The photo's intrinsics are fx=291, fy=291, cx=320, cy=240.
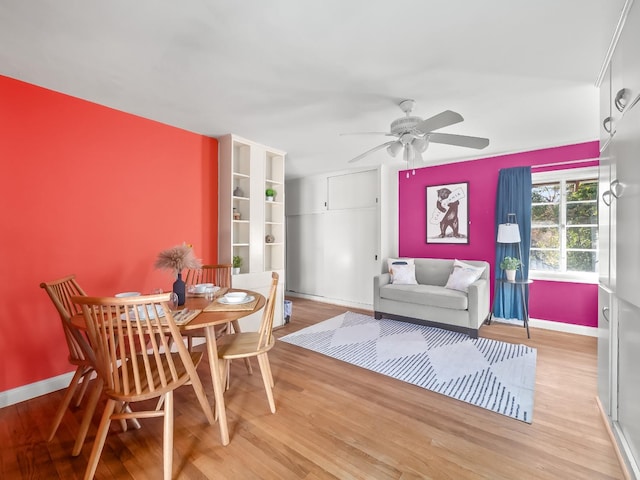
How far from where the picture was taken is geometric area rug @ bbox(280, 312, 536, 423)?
90.6 inches

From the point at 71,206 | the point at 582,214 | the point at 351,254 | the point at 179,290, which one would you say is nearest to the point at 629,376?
the point at 179,290

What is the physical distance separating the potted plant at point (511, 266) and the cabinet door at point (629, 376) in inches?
85.9

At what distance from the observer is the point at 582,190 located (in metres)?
3.75

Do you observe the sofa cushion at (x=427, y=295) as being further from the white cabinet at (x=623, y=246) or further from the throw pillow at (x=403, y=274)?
the white cabinet at (x=623, y=246)

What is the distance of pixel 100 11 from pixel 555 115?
371 cm

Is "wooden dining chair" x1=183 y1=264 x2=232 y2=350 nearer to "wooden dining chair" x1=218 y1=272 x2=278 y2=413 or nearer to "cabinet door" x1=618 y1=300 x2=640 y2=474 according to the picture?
"wooden dining chair" x1=218 y1=272 x2=278 y2=413

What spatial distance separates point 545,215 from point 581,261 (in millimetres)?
712

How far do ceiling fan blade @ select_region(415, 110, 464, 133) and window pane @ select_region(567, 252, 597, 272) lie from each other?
304cm

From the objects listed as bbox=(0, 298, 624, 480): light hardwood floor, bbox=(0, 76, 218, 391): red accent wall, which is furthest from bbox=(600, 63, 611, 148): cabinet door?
bbox=(0, 76, 218, 391): red accent wall

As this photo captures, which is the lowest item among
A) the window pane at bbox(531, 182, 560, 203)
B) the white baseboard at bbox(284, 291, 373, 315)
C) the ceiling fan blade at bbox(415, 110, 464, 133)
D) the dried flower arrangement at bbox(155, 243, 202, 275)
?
the white baseboard at bbox(284, 291, 373, 315)

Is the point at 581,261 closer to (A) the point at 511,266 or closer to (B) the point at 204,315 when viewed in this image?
(A) the point at 511,266

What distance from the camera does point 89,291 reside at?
100 inches

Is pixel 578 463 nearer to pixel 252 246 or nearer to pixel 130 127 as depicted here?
pixel 252 246

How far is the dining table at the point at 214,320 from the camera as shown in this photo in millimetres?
1666
